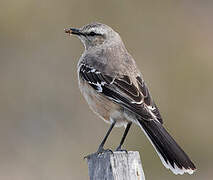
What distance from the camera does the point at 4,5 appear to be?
14.7 m

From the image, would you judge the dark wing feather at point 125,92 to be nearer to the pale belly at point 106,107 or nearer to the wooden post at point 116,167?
the pale belly at point 106,107

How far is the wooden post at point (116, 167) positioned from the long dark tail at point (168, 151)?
23.5 inches

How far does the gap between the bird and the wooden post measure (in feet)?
2.48

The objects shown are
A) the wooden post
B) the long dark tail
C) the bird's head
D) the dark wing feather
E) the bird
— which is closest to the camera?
the wooden post

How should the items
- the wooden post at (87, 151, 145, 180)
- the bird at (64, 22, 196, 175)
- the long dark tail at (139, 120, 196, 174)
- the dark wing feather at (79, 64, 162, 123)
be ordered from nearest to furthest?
the wooden post at (87, 151, 145, 180), the long dark tail at (139, 120, 196, 174), the bird at (64, 22, 196, 175), the dark wing feather at (79, 64, 162, 123)

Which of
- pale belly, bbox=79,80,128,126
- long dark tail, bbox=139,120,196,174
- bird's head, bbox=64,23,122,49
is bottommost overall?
long dark tail, bbox=139,120,196,174

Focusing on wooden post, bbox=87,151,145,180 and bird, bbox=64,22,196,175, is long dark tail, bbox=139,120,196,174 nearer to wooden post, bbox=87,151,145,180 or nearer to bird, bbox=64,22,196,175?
bird, bbox=64,22,196,175

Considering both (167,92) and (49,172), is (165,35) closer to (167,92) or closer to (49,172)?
(167,92)

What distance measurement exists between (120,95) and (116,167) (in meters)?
1.72

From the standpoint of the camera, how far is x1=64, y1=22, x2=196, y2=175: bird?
609 centimetres

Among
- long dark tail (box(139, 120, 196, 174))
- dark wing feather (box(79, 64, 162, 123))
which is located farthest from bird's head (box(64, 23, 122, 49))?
long dark tail (box(139, 120, 196, 174))

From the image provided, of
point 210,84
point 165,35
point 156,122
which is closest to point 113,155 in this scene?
point 156,122

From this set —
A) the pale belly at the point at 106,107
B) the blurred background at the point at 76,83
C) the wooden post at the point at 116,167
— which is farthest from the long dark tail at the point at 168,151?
the blurred background at the point at 76,83

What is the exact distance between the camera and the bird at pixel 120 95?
609 cm
